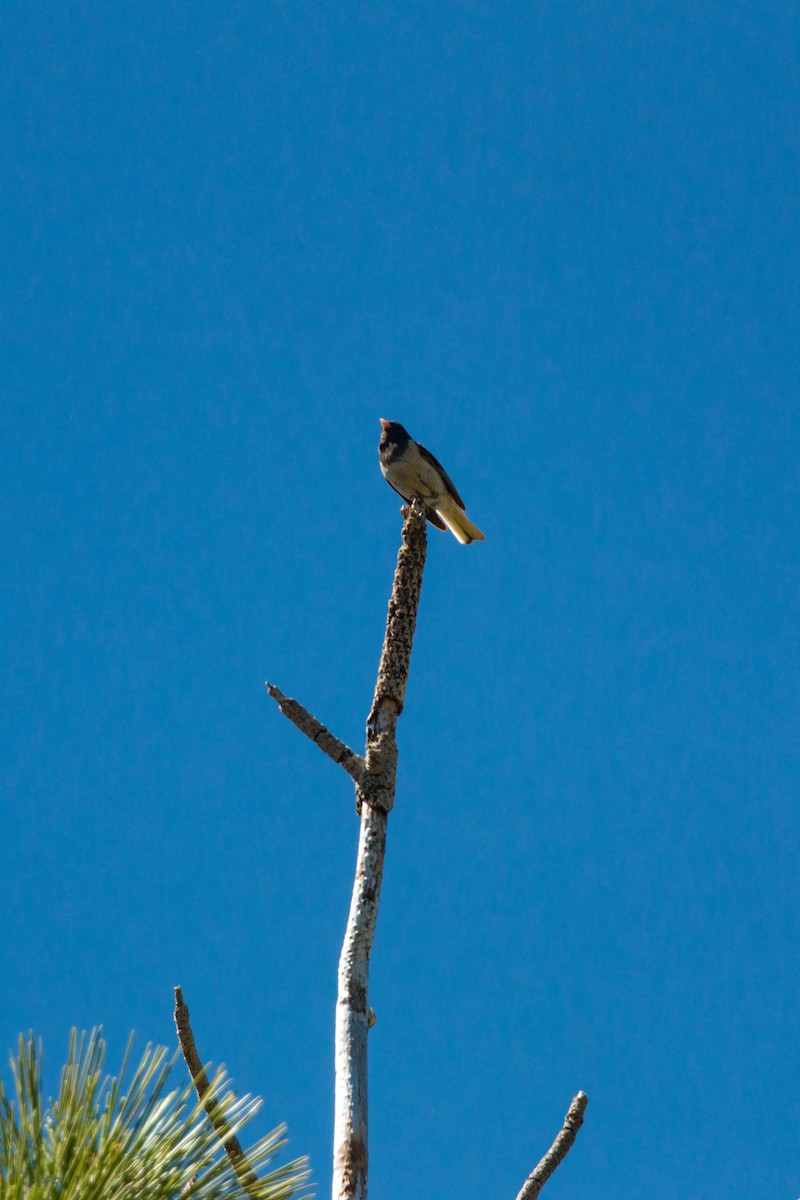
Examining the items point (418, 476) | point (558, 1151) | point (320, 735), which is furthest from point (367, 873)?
point (418, 476)

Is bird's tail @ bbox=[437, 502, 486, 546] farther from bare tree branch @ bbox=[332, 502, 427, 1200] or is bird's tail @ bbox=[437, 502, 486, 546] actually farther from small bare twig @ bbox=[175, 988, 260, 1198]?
small bare twig @ bbox=[175, 988, 260, 1198]

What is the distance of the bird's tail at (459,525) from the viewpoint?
33.0 ft

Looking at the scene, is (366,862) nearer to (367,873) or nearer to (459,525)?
(367,873)

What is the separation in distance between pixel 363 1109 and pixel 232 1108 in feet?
0.95

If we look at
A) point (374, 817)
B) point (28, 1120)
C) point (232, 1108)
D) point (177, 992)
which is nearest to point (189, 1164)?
point (232, 1108)

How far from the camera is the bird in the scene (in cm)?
959

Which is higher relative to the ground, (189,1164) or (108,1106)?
(108,1106)

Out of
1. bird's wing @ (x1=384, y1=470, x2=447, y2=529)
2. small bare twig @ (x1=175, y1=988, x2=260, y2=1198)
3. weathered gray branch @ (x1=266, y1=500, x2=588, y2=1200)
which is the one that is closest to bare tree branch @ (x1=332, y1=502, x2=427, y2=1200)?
weathered gray branch @ (x1=266, y1=500, x2=588, y2=1200)

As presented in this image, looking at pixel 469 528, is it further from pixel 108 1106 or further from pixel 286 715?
pixel 108 1106

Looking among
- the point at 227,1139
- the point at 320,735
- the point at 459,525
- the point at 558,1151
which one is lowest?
the point at 558,1151

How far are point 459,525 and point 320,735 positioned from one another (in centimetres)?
653

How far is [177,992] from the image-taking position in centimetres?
337

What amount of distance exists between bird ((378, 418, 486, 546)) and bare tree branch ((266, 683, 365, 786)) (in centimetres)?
567

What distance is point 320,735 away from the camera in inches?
149
